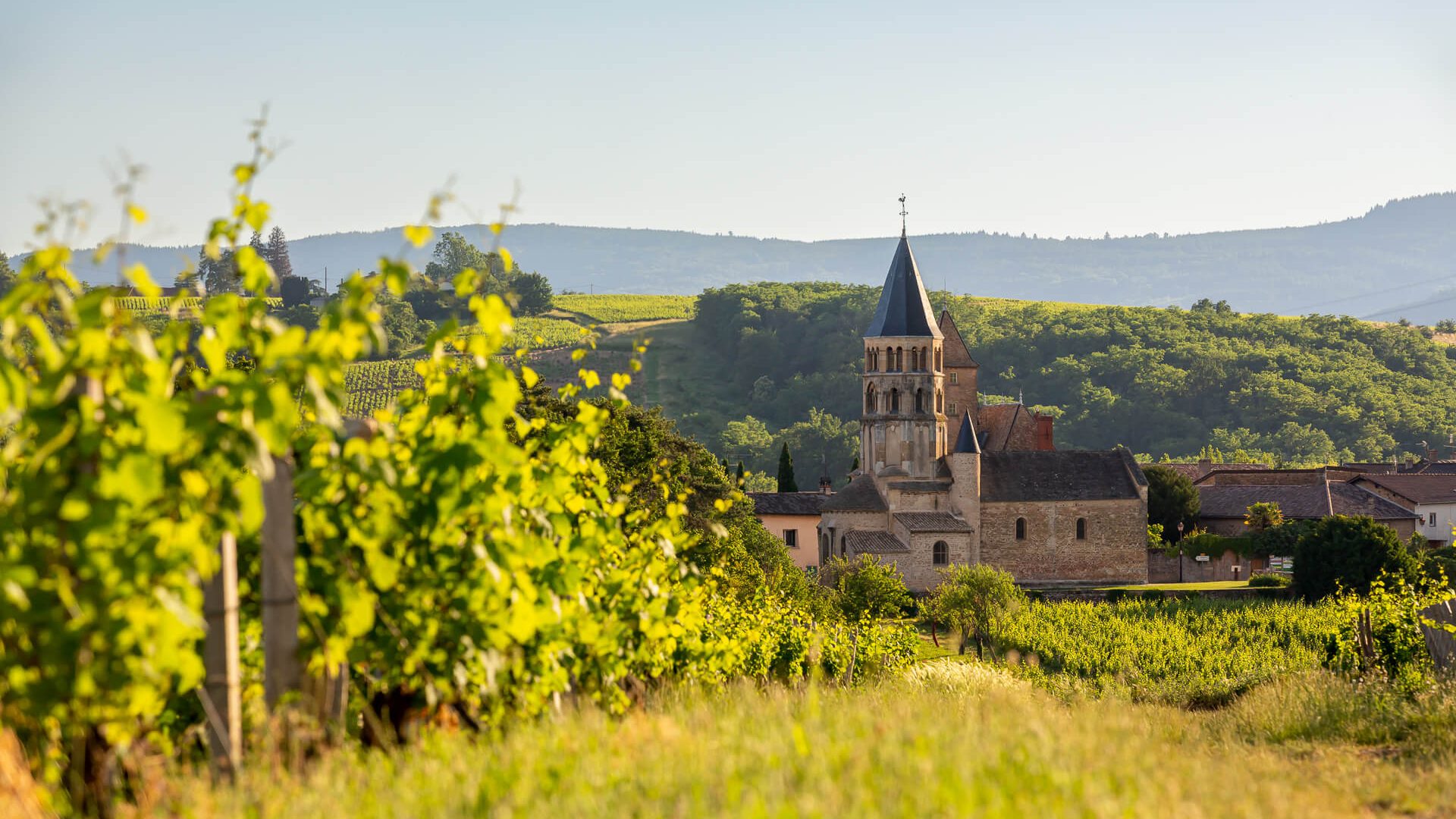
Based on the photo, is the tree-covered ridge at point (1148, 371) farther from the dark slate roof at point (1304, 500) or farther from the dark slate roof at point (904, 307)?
the dark slate roof at point (904, 307)

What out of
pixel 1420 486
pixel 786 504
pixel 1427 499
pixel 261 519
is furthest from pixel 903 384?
pixel 261 519

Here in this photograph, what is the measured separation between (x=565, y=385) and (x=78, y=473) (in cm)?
364

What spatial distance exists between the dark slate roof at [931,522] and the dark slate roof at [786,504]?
37.0 ft

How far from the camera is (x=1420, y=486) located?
65.0 meters

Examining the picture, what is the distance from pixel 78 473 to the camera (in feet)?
15.9

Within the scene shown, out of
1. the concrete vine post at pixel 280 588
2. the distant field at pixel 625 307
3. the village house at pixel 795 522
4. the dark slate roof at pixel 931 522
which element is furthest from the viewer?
the distant field at pixel 625 307

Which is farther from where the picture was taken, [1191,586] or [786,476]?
[786,476]

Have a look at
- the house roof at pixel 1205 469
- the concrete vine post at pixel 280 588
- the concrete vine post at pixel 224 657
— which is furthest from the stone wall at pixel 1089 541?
the concrete vine post at pixel 224 657

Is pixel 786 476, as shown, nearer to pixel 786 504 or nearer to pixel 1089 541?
pixel 786 504

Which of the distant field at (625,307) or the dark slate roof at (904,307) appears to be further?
the distant field at (625,307)

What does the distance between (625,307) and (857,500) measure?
344ft

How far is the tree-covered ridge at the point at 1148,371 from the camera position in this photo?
106875 mm

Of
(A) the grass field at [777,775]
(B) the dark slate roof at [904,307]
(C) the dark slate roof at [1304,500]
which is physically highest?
(B) the dark slate roof at [904,307]

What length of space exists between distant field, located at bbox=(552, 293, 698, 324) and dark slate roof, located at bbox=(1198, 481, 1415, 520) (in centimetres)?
8785
